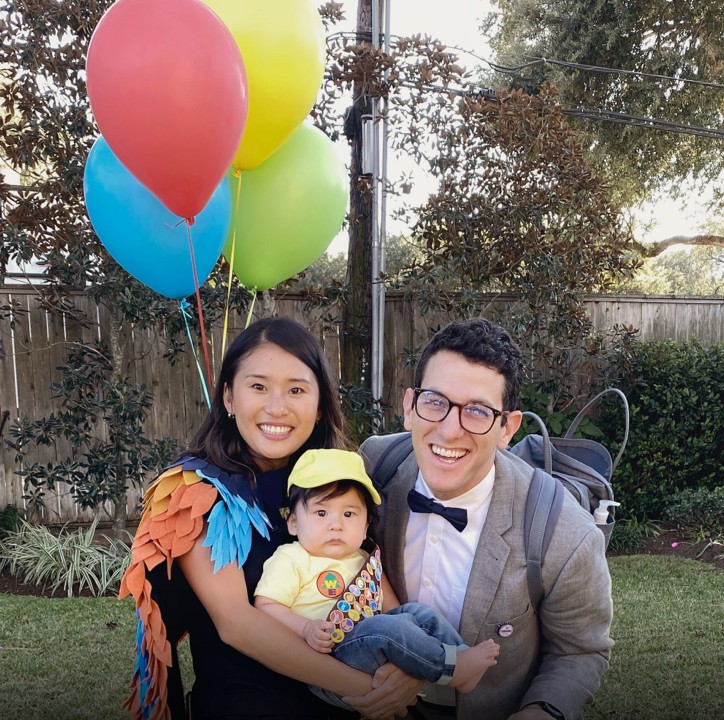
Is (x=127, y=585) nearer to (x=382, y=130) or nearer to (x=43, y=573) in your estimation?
(x=43, y=573)

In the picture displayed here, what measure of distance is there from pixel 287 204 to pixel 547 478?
1793 millimetres

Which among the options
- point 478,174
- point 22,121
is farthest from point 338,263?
point 22,121

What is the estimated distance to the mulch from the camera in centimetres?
507

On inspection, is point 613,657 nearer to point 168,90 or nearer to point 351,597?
point 351,597

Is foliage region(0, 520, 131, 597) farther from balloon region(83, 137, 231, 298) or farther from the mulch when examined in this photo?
balloon region(83, 137, 231, 298)

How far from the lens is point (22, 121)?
209 inches

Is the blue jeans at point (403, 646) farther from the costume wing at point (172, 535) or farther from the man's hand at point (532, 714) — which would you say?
the costume wing at point (172, 535)

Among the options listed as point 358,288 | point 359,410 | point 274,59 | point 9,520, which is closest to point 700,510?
point 359,410

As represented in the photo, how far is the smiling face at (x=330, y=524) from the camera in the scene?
1895 millimetres

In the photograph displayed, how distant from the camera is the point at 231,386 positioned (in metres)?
2.11

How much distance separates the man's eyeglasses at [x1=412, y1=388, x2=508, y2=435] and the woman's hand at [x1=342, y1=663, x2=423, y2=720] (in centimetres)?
61

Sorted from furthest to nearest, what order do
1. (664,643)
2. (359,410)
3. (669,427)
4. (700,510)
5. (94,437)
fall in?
(669,427), (700,510), (359,410), (94,437), (664,643)

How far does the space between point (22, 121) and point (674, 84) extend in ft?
30.4

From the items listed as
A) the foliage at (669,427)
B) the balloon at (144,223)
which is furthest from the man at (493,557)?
the foliage at (669,427)
